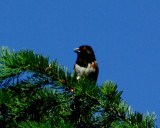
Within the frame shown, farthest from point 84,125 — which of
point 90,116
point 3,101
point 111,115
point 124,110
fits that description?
point 3,101

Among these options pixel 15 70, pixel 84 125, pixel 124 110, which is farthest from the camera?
pixel 84 125

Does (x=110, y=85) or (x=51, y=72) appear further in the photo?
(x=51, y=72)

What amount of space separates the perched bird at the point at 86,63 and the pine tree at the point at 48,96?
1730 millimetres

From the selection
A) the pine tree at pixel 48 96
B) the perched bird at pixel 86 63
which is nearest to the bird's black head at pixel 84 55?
the perched bird at pixel 86 63

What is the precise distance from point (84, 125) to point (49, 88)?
371mm

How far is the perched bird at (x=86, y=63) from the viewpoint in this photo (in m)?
4.07

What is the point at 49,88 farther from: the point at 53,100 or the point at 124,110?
the point at 124,110

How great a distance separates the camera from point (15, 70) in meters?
2.18

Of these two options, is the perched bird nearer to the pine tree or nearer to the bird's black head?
the bird's black head

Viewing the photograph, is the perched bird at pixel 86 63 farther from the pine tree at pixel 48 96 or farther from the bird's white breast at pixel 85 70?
the pine tree at pixel 48 96

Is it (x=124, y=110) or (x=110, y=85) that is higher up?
(x=110, y=85)

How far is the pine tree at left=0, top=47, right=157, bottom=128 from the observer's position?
6.60 feet

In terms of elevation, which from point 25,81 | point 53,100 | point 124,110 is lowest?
point 124,110

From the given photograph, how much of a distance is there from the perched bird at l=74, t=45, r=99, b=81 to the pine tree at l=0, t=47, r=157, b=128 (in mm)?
1730
